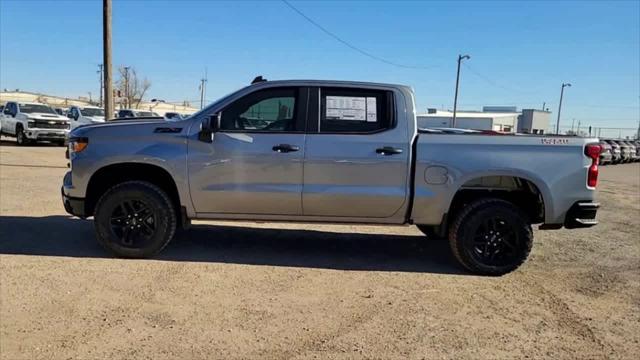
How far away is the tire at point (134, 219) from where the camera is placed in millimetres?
5707

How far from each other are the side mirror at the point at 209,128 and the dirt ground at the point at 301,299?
137cm

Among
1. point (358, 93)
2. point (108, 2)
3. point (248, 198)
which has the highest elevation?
point (108, 2)

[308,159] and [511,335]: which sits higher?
[308,159]

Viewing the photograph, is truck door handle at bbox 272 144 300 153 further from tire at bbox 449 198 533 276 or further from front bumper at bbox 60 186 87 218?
front bumper at bbox 60 186 87 218

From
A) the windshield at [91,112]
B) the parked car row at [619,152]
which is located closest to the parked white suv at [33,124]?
the windshield at [91,112]

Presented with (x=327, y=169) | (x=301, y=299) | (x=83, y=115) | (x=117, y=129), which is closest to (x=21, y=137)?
(x=83, y=115)

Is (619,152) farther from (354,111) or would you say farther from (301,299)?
(301,299)

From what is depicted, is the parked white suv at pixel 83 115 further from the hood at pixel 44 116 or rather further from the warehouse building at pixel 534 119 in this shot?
the warehouse building at pixel 534 119

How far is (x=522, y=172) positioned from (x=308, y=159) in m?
2.30

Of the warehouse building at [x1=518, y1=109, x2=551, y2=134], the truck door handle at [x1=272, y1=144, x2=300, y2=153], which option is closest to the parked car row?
the truck door handle at [x1=272, y1=144, x2=300, y2=153]

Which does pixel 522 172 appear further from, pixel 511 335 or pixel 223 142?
pixel 223 142

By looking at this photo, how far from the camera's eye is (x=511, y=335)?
410 centimetres

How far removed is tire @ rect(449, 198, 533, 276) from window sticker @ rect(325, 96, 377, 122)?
4.92 feet

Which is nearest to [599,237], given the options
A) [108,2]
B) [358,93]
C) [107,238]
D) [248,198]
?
[358,93]
